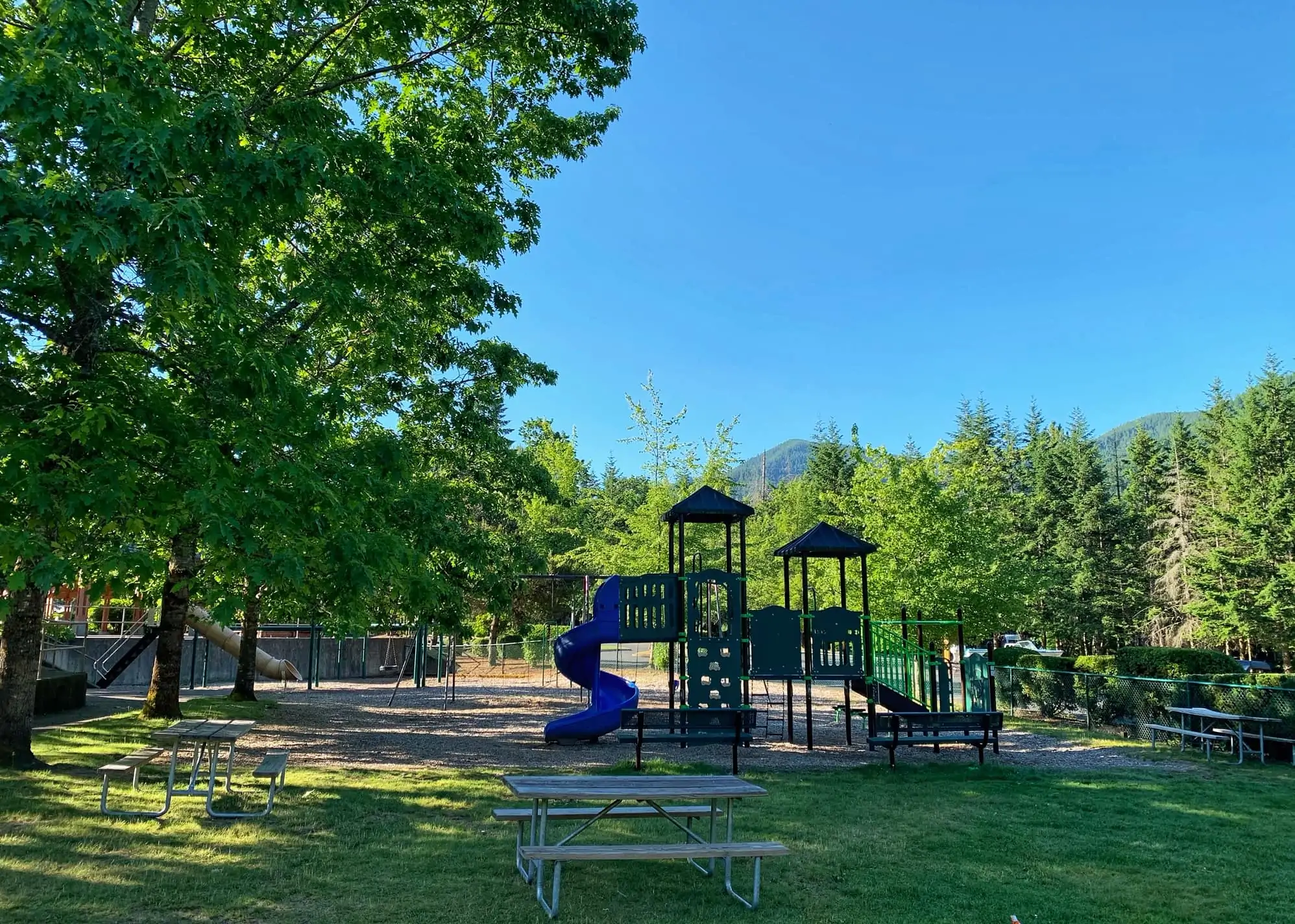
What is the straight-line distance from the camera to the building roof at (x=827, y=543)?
1443 centimetres

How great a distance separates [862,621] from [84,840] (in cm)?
1094

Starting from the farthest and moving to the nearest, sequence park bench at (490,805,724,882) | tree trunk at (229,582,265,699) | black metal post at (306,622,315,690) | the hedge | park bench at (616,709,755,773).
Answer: black metal post at (306,622,315,690)
tree trunk at (229,582,265,699)
the hedge
park bench at (616,709,755,773)
park bench at (490,805,724,882)

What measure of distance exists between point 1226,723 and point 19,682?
57.0 feet

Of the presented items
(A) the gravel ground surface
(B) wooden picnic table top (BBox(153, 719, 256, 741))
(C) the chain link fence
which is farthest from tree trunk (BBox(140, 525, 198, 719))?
(C) the chain link fence

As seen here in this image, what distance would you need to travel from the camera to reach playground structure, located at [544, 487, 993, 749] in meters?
13.0

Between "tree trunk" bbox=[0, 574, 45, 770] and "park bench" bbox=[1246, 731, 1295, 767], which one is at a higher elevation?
"tree trunk" bbox=[0, 574, 45, 770]

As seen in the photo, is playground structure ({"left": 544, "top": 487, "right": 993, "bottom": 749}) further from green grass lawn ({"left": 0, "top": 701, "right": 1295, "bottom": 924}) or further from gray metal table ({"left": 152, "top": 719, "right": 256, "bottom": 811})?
gray metal table ({"left": 152, "top": 719, "right": 256, "bottom": 811})

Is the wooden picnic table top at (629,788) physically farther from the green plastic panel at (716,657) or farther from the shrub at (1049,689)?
the shrub at (1049,689)

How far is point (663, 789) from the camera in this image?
5.84 meters

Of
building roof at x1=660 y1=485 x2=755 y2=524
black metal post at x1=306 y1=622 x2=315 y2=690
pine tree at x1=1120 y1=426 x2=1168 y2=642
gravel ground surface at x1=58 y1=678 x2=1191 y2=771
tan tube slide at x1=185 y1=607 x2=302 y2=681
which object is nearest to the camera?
gravel ground surface at x1=58 y1=678 x2=1191 y2=771

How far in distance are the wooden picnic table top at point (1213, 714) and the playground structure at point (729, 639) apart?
2.92 m

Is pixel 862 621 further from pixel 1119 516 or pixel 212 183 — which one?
pixel 1119 516

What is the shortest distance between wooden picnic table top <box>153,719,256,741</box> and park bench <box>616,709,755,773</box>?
4689 millimetres

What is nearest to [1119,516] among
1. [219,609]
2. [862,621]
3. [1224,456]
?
[1224,456]
